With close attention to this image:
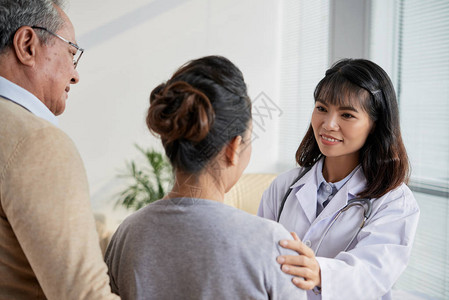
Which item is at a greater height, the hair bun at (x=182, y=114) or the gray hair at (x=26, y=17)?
the gray hair at (x=26, y=17)

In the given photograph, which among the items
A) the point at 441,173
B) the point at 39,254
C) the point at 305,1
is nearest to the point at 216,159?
the point at 39,254

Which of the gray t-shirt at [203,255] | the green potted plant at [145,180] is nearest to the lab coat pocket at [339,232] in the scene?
the gray t-shirt at [203,255]

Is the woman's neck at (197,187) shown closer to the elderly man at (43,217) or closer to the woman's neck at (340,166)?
the elderly man at (43,217)

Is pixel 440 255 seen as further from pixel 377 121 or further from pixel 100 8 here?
pixel 100 8

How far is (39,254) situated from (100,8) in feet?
11.3

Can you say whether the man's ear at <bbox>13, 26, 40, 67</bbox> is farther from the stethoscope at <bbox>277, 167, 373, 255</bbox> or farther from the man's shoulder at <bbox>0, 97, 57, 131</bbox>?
→ the stethoscope at <bbox>277, 167, 373, 255</bbox>

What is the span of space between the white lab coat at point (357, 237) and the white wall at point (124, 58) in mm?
2306

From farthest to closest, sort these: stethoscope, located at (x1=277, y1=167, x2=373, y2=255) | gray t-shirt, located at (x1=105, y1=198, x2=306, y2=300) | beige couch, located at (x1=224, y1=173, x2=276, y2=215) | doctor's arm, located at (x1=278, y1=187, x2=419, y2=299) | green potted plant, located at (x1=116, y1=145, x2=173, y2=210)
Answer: green potted plant, located at (x1=116, y1=145, x2=173, y2=210) → beige couch, located at (x1=224, y1=173, x2=276, y2=215) → stethoscope, located at (x1=277, y1=167, x2=373, y2=255) → doctor's arm, located at (x1=278, y1=187, x2=419, y2=299) → gray t-shirt, located at (x1=105, y1=198, x2=306, y2=300)

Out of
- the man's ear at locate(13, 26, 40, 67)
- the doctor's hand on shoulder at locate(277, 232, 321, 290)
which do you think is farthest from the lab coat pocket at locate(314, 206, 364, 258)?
the man's ear at locate(13, 26, 40, 67)

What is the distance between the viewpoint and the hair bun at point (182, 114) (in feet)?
2.77

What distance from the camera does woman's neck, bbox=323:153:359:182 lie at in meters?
1.54

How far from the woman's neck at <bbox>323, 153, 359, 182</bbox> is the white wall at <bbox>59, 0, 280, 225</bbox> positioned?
2198 millimetres

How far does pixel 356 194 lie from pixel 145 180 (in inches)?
107

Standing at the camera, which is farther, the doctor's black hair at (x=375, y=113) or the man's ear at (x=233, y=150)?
the doctor's black hair at (x=375, y=113)
